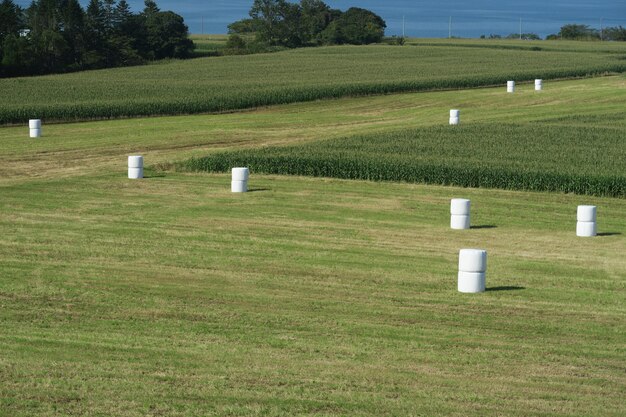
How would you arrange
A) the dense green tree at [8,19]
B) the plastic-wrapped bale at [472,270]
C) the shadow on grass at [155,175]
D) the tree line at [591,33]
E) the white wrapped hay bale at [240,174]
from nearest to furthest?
the plastic-wrapped bale at [472,270], the white wrapped hay bale at [240,174], the shadow on grass at [155,175], the dense green tree at [8,19], the tree line at [591,33]

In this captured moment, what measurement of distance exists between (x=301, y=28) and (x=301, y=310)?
5480 inches

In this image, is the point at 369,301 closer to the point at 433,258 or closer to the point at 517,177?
the point at 433,258

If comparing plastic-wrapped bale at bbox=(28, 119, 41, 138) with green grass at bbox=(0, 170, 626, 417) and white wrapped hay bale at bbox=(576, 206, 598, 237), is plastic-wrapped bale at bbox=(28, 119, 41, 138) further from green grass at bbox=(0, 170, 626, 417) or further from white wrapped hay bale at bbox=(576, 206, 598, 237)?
white wrapped hay bale at bbox=(576, 206, 598, 237)

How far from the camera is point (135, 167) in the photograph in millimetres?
39781

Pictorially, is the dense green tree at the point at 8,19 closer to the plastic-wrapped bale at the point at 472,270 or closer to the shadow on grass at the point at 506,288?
the shadow on grass at the point at 506,288

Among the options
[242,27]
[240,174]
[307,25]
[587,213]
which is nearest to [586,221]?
[587,213]

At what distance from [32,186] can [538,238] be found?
1679 cm

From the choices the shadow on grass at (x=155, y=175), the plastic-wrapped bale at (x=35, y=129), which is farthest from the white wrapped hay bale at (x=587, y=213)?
the plastic-wrapped bale at (x=35, y=129)

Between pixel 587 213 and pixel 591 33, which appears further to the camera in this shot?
pixel 591 33

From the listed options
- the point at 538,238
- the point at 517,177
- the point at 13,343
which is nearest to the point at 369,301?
the point at 13,343

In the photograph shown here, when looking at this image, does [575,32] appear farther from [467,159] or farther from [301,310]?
[301,310]

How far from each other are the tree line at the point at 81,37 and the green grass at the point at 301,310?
237 feet

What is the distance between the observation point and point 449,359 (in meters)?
17.8

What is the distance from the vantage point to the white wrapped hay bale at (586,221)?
96.9ft
